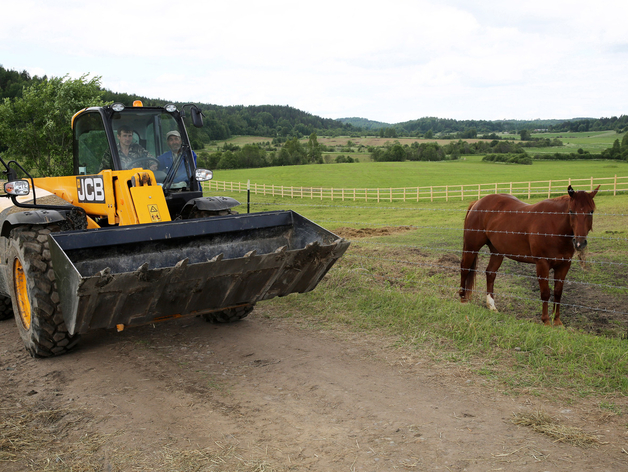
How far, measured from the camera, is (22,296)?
5676 millimetres

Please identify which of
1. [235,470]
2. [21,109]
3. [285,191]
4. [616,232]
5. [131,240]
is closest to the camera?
[235,470]

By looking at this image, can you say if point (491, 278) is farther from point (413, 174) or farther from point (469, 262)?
point (413, 174)

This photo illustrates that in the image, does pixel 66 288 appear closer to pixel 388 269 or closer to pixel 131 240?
pixel 131 240

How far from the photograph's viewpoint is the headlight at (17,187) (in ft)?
19.5

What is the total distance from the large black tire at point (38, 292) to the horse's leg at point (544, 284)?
5.89 metres

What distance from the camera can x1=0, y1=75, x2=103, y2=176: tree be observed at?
27.2 m

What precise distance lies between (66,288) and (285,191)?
38582 millimetres

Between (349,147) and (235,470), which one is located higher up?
(349,147)

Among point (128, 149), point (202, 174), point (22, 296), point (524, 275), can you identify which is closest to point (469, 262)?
point (524, 275)

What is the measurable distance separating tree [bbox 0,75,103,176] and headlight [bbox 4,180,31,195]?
2306cm

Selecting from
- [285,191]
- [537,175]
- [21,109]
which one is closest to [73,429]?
[21,109]

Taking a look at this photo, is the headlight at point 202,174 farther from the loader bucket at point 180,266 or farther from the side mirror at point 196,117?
the loader bucket at point 180,266

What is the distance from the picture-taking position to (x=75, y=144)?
691 centimetres

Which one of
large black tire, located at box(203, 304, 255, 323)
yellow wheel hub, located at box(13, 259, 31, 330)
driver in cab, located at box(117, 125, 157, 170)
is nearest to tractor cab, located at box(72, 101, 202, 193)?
driver in cab, located at box(117, 125, 157, 170)
